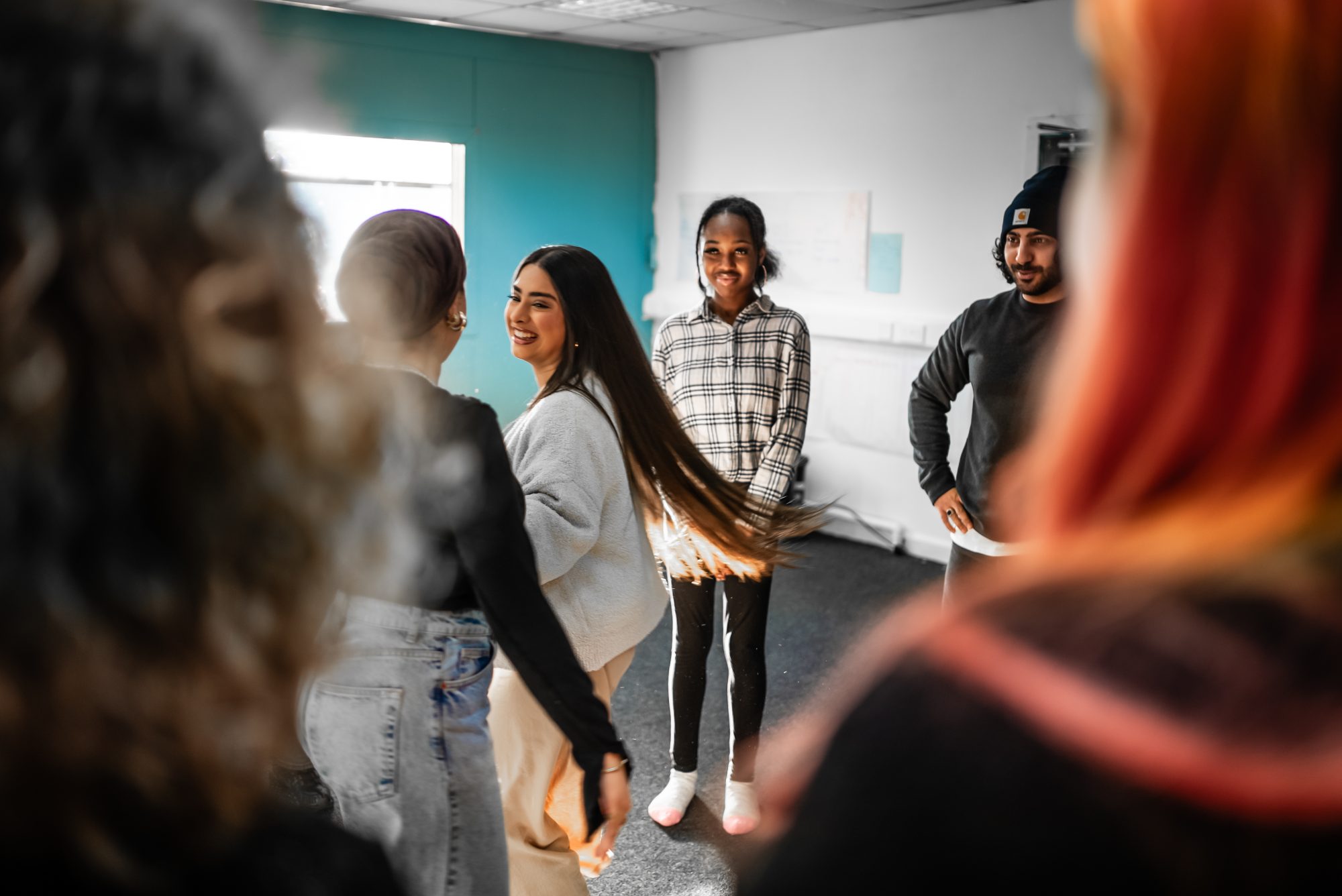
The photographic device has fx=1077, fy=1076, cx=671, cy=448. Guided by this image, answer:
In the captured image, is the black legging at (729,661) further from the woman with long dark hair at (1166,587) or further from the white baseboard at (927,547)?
the white baseboard at (927,547)

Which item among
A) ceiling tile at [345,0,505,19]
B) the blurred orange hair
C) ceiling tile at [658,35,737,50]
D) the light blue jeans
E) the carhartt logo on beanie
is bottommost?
the light blue jeans

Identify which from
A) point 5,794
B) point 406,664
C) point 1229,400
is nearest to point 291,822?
point 5,794

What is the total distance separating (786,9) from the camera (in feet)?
18.4

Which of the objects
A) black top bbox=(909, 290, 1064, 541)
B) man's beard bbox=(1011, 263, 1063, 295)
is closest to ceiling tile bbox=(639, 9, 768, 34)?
black top bbox=(909, 290, 1064, 541)

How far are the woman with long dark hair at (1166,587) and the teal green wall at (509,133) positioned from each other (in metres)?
5.69

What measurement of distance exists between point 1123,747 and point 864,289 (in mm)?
5806

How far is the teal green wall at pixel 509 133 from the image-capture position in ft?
19.6

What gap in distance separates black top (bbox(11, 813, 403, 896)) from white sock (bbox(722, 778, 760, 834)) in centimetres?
243

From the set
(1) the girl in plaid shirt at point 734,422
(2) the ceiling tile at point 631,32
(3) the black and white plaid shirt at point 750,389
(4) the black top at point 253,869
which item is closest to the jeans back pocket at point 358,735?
(4) the black top at point 253,869

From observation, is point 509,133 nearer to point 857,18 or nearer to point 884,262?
point 857,18

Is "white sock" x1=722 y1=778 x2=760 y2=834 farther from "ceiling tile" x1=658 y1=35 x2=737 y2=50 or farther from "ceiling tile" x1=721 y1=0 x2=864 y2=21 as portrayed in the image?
"ceiling tile" x1=658 y1=35 x2=737 y2=50

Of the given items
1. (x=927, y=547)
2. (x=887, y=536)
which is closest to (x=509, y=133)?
(x=887, y=536)

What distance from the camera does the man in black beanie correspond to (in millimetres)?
2852

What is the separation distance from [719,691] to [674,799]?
947 millimetres
